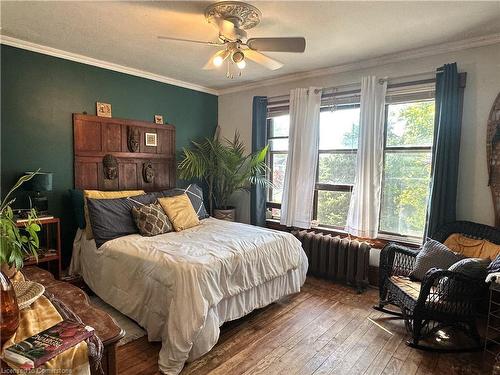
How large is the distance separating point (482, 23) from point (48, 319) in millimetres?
3391

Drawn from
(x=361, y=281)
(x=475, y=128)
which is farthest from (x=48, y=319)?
(x=475, y=128)

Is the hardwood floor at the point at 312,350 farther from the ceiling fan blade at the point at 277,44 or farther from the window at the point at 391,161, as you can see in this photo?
the ceiling fan blade at the point at 277,44

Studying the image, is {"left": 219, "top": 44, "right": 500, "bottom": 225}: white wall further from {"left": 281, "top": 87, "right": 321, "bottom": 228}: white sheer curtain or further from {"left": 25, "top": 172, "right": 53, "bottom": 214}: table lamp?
{"left": 25, "top": 172, "right": 53, "bottom": 214}: table lamp

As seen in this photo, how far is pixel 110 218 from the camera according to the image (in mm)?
2836

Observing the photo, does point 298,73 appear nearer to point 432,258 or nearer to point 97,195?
point 432,258

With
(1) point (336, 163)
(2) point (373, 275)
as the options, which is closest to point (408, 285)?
(2) point (373, 275)

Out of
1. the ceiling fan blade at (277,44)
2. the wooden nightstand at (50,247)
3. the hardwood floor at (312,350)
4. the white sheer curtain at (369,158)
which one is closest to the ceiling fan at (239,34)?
the ceiling fan blade at (277,44)

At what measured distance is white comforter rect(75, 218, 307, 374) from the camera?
1.95m

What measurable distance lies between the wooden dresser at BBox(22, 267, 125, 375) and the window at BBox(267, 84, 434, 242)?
9.50 ft

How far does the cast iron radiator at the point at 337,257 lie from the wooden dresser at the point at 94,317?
261 centimetres

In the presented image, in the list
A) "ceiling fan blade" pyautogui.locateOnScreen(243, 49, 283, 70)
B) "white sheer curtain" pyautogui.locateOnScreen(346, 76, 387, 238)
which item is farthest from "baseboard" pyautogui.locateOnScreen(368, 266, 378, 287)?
"ceiling fan blade" pyautogui.locateOnScreen(243, 49, 283, 70)

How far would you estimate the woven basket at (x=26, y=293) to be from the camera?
3.77 ft

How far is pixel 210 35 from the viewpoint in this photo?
8.55 ft

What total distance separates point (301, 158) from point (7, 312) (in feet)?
10.6
